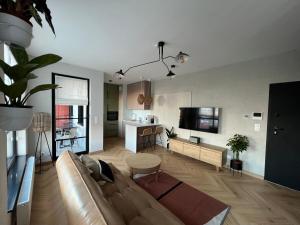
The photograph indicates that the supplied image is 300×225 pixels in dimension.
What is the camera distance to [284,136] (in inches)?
116

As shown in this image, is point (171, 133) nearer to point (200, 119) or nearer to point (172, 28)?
point (200, 119)

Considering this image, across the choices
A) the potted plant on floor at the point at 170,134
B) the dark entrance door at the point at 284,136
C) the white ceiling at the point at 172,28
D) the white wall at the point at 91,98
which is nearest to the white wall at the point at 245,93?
the dark entrance door at the point at 284,136

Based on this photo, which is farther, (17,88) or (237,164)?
(237,164)

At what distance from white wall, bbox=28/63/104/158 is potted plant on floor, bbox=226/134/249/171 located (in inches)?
148

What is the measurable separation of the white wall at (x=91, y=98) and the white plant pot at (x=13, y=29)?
3383mm

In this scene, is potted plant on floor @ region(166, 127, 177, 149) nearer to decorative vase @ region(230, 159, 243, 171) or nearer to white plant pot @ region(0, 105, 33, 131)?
decorative vase @ region(230, 159, 243, 171)

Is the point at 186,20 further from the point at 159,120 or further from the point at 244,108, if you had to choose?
the point at 159,120

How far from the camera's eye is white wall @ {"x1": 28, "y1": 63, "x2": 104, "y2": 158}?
138 inches

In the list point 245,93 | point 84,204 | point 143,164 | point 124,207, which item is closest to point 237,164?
point 245,93

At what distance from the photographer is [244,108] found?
346 centimetres

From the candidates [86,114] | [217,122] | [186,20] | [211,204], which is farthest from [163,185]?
[86,114]

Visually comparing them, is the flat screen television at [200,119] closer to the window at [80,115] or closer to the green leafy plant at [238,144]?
the green leafy plant at [238,144]

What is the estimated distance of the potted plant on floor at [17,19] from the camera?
710mm

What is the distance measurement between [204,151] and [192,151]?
0.36 m
